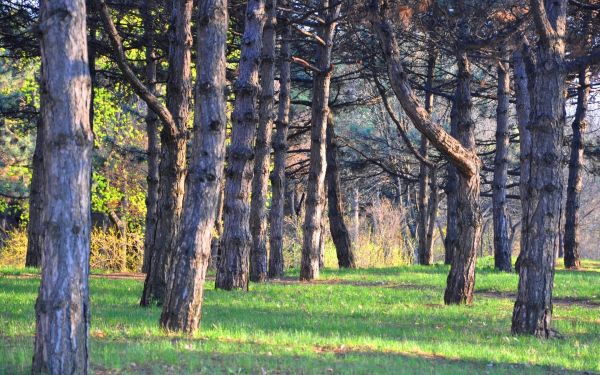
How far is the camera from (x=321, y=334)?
10.6m

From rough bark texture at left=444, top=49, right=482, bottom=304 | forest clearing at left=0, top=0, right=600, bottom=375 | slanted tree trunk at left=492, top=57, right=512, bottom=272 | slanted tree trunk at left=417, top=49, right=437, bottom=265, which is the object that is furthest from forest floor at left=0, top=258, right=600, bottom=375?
slanted tree trunk at left=417, top=49, right=437, bottom=265

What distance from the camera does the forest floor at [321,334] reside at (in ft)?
26.4

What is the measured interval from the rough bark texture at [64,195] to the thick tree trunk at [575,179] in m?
22.1

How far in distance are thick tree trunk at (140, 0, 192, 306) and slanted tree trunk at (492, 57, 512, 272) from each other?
1243 centimetres

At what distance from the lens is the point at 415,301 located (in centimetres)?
1538

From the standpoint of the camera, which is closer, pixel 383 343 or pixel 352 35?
pixel 383 343

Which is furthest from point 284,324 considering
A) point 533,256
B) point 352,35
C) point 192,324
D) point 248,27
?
point 352,35

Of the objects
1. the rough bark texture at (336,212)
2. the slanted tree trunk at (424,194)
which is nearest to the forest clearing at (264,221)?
the rough bark texture at (336,212)

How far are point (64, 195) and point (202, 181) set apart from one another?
3462 mm

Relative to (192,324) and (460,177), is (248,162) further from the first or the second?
(192,324)

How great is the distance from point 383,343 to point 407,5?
649 centimetres

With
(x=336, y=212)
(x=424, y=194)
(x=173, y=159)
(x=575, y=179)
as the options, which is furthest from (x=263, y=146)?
(x=575, y=179)

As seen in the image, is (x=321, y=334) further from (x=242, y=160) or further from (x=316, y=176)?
(x=316, y=176)

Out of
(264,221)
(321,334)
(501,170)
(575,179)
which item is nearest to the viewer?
(321,334)
